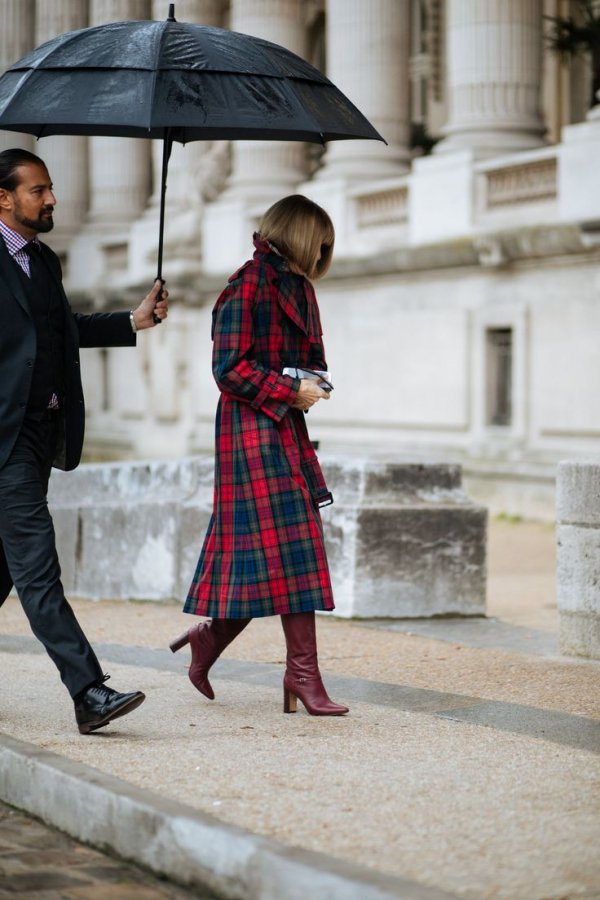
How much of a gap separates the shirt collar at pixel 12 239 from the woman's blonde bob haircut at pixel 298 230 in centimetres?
83

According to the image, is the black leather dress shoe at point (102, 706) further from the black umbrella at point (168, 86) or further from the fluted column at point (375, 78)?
the fluted column at point (375, 78)

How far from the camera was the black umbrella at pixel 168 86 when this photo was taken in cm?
629

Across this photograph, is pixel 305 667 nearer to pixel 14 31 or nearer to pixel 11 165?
pixel 11 165

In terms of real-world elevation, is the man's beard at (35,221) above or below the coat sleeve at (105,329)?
above

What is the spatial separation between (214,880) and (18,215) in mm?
2656

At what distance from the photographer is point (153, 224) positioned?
28172 mm

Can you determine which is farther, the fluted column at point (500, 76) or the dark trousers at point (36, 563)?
the fluted column at point (500, 76)

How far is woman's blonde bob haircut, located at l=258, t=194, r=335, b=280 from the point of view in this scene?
629 cm

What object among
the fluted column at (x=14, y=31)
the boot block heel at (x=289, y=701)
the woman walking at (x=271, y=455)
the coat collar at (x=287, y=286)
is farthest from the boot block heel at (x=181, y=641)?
the fluted column at (x=14, y=31)

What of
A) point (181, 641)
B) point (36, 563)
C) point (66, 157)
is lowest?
point (181, 641)

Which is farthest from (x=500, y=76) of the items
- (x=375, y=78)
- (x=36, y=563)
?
(x=36, y=563)

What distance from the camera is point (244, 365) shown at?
20.4ft

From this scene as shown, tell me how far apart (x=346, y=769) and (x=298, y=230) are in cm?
196

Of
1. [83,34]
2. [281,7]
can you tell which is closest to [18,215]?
[83,34]
